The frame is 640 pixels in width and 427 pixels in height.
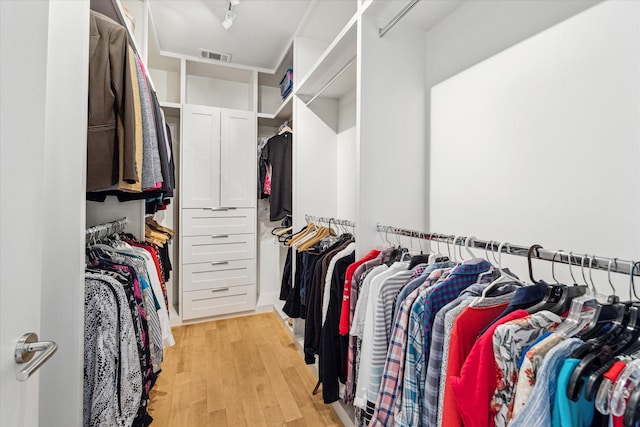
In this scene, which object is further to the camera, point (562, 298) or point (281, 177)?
point (281, 177)

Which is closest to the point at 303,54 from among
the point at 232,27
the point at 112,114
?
Answer: the point at 232,27

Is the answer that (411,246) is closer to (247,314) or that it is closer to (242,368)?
(242,368)

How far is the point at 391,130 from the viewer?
1.51 metres

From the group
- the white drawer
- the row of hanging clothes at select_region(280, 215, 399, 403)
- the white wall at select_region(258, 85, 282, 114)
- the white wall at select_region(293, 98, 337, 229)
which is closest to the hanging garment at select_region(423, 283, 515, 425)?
the row of hanging clothes at select_region(280, 215, 399, 403)

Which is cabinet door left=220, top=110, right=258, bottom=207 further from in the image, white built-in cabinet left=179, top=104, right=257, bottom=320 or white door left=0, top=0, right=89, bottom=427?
white door left=0, top=0, right=89, bottom=427

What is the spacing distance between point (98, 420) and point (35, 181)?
0.89 metres

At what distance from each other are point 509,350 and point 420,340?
0.28m

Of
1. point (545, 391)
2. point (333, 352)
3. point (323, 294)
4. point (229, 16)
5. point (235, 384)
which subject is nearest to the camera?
point (545, 391)

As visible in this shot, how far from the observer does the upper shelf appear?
1.67 m

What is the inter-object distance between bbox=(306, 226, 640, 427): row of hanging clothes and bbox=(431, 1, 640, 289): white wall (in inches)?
12.3

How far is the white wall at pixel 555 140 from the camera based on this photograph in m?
0.87

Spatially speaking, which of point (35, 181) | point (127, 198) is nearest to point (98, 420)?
point (35, 181)

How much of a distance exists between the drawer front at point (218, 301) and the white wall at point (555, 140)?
234 cm

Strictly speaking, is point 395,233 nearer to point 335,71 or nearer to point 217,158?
point 335,71
